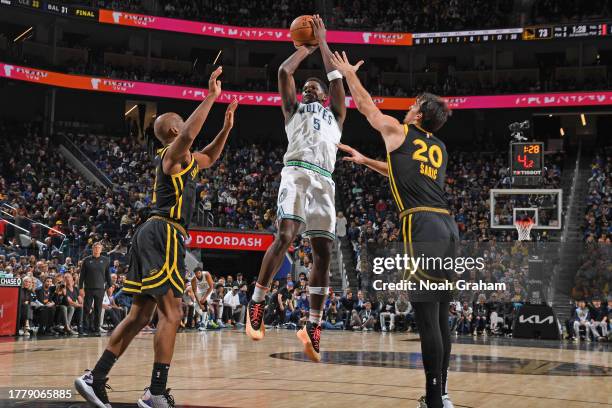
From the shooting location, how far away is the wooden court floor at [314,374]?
736cm

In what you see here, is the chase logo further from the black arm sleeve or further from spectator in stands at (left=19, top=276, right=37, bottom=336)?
the black arm sleeve

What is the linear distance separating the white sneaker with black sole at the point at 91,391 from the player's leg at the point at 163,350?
0.31 meters

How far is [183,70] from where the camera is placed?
35.8 meters

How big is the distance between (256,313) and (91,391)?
1.46 metres

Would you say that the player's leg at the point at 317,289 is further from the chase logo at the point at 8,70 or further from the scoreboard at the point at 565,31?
the scoreboard at the point at 565,31

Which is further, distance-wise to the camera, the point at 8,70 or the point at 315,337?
the point at 8,70

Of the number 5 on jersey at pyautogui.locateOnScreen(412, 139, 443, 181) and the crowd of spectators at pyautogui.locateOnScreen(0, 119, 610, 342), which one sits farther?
the crowd of spectators at pyautogui.locateOnScreen(0, 119, 610, 342)

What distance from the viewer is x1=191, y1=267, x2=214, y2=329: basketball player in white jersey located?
723 inches

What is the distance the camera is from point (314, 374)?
9562 mm

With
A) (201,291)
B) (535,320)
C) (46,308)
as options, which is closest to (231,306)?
(201,291)

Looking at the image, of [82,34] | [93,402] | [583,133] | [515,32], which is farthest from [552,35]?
[93,402]

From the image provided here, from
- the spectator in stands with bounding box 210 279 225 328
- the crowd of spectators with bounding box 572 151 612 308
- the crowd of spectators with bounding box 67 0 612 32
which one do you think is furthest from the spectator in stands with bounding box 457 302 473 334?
the crowd of spectators with bounding box 67 0 612 32

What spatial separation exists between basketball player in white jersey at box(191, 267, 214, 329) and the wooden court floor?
11.0 ft

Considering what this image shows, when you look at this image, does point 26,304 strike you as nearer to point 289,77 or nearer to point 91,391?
point 91,391
